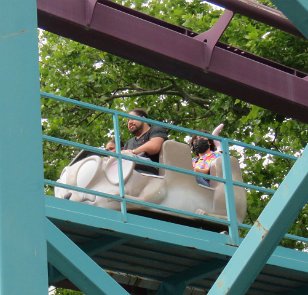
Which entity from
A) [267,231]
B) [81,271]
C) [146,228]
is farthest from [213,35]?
[267,231]

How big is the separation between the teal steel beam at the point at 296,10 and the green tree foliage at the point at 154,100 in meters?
12.9

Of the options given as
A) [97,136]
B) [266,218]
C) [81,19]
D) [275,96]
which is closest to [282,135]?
[97,136]

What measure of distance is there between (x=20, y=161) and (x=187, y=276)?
511 centimetres

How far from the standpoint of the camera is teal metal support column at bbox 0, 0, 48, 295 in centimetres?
429

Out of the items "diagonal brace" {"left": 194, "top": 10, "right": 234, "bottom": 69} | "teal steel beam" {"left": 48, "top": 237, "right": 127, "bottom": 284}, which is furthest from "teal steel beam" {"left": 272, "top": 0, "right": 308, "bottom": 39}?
"diagonal brace" {"left": 194, "top": 10, "right": 234, "bottom": 69}

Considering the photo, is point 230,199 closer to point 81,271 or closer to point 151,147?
point 151,147

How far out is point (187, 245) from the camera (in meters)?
8.66

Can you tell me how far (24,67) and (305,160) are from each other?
137 centimetres

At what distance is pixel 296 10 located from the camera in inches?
191

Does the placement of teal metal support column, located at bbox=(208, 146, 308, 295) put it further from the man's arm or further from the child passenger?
the child passenger

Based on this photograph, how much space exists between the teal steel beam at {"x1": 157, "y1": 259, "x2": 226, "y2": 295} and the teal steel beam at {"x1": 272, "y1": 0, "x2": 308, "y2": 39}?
4395mm

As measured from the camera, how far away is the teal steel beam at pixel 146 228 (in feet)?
26.6

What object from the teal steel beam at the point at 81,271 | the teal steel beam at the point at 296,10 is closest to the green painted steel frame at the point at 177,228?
the teal steel beam at the point at 81,271

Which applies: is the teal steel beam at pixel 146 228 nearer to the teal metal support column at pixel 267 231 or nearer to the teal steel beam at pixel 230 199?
the teal steel beam at pixel 230 199
